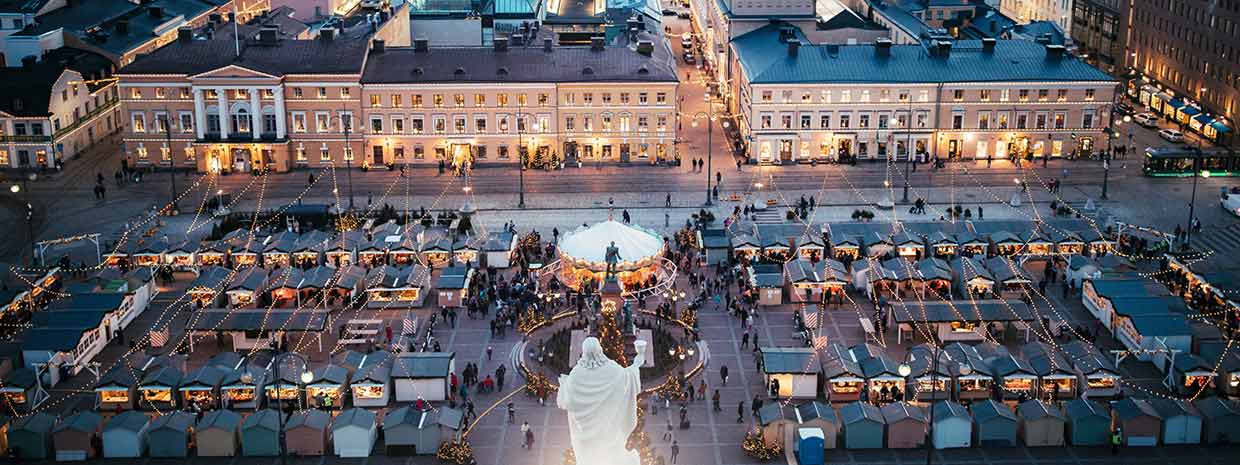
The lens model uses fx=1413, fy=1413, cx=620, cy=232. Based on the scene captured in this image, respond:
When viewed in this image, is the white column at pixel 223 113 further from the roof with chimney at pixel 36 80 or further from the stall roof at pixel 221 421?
the stall roof at pixel 221 421

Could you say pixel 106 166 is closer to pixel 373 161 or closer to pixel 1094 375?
pixel 373 161

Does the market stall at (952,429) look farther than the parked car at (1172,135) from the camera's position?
No

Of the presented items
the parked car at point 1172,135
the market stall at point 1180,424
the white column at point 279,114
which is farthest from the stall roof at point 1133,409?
the white column at point 279,114

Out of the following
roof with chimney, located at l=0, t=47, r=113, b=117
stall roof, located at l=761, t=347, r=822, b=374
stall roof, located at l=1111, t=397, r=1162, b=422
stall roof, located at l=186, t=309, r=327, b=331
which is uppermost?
roof with chimney, located at l=0, t=47, r=113, b=117

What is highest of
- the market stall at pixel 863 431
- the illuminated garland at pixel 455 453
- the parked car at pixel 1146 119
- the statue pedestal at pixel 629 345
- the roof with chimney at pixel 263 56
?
the roof with chimney at pixel 263 56

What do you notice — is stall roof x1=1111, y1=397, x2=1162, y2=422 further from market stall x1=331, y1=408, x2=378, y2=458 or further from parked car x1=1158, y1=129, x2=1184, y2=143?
parked car x1=1158, y1=129, x2=1184, y2=143

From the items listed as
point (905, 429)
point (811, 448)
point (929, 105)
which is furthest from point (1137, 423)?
point (929, 105)

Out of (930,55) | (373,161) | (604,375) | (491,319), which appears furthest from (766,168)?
(604,375)

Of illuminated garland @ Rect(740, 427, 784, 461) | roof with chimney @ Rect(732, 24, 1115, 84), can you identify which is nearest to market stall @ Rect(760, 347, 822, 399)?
illuminated garland @ Rect(740, 427, 784, 461)
